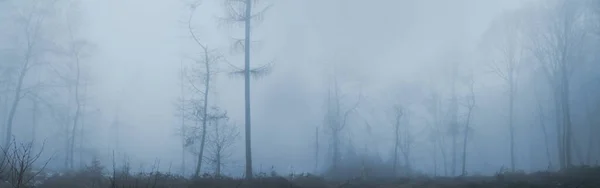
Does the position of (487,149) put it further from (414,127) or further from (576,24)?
(576,24)

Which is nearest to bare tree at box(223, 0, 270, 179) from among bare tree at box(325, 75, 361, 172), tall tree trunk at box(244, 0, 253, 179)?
tall tree trunk at box(244, 0, 253, 179)

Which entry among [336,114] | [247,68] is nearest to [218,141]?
[247,68]

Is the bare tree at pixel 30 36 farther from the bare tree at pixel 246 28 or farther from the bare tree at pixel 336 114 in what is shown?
the bare tree at pixel 336 114

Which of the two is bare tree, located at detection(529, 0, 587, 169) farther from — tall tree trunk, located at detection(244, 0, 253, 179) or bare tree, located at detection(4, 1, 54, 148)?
bare tree, located at detection(4, 1, 54, 148)

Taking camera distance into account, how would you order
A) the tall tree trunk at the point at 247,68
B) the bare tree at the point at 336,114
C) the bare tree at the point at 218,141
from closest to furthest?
the tall tree trunk at the point at 247,68 < the bare tree at the point at 218,141 < the bare tree at the point at 336,114

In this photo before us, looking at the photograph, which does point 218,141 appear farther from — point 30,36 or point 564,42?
point 564,42

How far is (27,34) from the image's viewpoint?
28375mm

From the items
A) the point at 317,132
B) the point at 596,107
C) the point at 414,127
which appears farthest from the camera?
the point at 414,127

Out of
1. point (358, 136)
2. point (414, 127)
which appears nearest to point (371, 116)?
point (358, 136)

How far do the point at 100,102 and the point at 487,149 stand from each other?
169ft

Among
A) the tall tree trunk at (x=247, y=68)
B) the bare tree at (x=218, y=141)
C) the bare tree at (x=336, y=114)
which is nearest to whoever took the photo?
the tall tree trunk at (x=247, y=68)

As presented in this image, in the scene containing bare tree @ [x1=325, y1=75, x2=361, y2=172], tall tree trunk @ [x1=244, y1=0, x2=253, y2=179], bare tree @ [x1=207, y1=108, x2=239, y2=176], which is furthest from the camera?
bare tree @ [x1=325, y1=75, x2=361, y2=172]

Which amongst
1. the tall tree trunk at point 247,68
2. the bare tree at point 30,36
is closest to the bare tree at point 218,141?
the tall tree trunk at point 247,68

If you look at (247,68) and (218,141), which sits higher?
(247,68)
